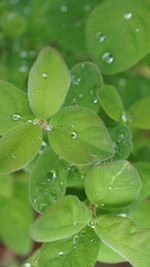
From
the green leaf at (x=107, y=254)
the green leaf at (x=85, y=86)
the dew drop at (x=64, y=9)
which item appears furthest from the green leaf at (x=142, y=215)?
the dew drop at (x=64, y=9)

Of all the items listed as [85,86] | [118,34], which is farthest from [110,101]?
[118,34]

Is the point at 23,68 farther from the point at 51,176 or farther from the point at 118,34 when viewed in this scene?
the point at 51,176

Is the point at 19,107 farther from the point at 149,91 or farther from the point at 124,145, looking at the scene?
the point at 149,91

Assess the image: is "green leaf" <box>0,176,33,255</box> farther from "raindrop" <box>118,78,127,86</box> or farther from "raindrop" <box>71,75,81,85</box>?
"raindrop" <box>71,75,81,85</box>

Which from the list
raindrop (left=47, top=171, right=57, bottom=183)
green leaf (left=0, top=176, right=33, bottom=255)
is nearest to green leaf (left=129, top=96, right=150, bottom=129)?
raindrop (left=47, top=171, right=57, bottom=183)

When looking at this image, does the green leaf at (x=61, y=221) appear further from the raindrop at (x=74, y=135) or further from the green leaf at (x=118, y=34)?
the green leaf at (x=118, y=34)

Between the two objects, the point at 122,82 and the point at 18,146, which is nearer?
the point at 18,146

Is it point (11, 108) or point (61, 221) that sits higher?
point (11, 108)
